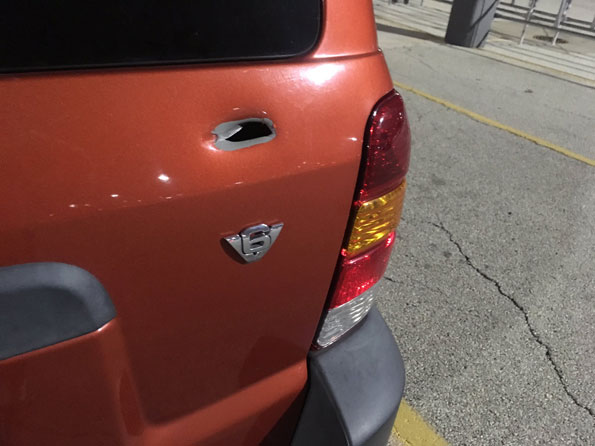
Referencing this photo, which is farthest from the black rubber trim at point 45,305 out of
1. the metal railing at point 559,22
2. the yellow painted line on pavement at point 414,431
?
the metal railing at point 559,22

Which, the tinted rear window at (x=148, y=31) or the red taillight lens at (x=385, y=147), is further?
the red taillight lens at (x=385, y=147)

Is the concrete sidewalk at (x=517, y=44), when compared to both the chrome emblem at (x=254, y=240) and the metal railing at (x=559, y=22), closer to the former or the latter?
the metal railing at (x=559, y=22)

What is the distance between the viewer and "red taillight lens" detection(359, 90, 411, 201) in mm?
1025

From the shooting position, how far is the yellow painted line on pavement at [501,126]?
4.75m

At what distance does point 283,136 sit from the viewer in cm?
93

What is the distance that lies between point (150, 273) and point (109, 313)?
0.32ft

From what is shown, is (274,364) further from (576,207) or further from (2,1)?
(576,207)

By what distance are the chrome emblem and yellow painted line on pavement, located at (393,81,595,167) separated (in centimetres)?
466

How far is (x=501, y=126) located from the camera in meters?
5.31

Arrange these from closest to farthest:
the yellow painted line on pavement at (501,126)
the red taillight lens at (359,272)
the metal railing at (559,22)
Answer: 1. the red taillight lens at (359,272)
2. the yellow painted line on pavement at (501,126)
3. the metal railing at (559,22)

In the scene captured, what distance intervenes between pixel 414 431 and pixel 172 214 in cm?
174

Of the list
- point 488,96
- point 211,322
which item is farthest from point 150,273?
point 488,96

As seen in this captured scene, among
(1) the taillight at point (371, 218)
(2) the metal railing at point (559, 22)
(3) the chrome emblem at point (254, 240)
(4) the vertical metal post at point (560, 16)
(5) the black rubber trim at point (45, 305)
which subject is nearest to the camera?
(5) the black rubber trim at point (45, 305)

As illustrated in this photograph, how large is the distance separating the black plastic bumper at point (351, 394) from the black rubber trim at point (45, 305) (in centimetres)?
64
